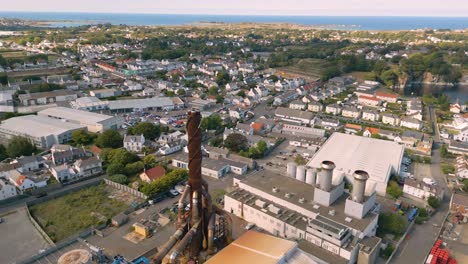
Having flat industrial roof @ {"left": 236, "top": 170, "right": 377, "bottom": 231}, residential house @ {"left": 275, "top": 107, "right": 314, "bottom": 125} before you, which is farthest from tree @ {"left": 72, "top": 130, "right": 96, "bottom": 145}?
residential house @ {"left": 275, "top": 107, "right": 314, "bottom": 125}

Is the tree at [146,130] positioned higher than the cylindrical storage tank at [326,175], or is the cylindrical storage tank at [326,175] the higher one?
the cylindrical storage tank at [326,175]

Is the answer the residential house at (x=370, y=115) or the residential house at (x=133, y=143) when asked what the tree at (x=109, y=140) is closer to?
the residential house at (x=133, y=143)

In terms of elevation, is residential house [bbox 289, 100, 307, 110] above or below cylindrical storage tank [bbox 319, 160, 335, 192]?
below

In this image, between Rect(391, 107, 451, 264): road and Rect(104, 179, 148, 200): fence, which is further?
Rect(104, 179, 148, 200): fence

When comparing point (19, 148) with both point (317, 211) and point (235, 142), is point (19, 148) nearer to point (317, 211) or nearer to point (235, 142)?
point (235, 142)

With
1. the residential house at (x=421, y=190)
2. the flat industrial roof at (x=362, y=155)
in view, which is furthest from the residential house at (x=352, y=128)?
the residential house at (x=421, y=190)

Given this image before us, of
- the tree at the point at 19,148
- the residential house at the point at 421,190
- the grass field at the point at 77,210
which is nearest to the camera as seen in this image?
the grass field at the point at 77,210

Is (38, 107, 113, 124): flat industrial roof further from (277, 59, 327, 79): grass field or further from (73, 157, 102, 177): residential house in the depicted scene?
(277, 59, 327, 79): grass field

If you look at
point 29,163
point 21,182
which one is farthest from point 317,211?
point 29,163
